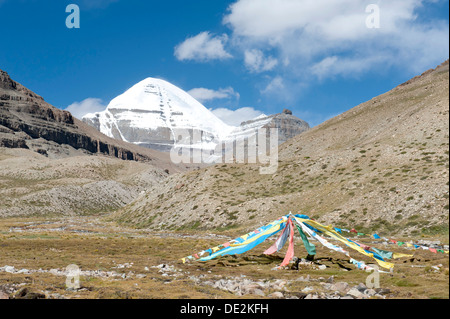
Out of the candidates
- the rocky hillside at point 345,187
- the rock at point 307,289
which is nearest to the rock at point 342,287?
the rock at point 307,289

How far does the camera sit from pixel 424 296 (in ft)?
44.7

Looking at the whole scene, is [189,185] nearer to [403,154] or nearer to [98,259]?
[403,154]

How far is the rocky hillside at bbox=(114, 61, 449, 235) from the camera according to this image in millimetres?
40941

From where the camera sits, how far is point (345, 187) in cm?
5266

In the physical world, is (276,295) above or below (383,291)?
below

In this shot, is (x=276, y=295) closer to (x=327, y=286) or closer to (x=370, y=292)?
(x=327, y=286)

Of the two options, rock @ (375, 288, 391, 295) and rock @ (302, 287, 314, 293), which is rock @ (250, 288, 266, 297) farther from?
rock @ (375, 288, 391, 295)

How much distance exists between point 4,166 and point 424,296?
208151 mm

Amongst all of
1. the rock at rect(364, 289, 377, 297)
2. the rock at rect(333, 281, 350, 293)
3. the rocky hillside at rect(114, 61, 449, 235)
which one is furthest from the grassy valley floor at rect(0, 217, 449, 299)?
the rocky hillside at rect(114, 61, 449, 235)

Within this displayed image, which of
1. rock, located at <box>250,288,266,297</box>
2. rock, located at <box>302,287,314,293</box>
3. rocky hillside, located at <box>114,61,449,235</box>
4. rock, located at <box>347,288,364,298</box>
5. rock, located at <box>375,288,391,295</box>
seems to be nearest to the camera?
rock, located at <box>347,288,364,298</box>

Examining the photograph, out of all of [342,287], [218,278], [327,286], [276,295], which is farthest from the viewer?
[218,278]

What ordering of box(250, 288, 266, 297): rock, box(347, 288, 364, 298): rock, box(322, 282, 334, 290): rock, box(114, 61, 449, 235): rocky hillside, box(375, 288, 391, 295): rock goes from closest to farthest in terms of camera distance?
box(347, 288, 364, 298): rock, box(375, 288, 391, 295): rock, box(250, 288, 266, 297): rock, box(322, 282, 334, 290): rock, box(114, 61, 449, 235): rocky hillside

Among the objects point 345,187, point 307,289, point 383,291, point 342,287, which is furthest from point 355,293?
point 345,187
